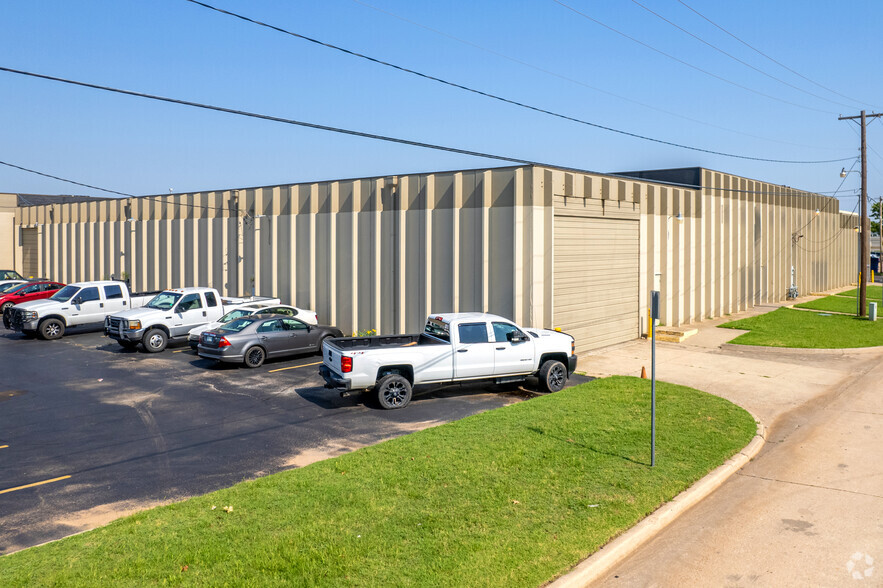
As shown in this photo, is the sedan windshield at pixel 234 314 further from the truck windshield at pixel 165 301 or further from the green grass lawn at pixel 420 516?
the green grass lawn at pixel 420 516

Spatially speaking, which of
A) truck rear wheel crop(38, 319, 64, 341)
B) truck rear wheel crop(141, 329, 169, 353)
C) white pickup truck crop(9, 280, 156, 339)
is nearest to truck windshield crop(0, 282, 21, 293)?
white pickup truck crop(9, 280, 156, 339)

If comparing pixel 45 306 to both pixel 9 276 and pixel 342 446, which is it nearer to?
pixel 9 276

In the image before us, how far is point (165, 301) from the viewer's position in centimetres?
2330

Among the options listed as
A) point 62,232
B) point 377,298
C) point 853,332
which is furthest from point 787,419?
point 62,232

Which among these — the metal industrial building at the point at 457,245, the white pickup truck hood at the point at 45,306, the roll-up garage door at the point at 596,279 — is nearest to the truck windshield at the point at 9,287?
the metal industrial building at the point at 457,245

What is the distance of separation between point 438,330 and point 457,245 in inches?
244

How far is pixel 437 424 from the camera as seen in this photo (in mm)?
13414

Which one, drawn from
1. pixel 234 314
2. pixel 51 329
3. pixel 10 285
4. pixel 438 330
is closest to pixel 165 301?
pixel 234 314

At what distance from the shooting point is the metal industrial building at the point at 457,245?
20766mm

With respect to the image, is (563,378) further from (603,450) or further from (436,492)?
(436,492)

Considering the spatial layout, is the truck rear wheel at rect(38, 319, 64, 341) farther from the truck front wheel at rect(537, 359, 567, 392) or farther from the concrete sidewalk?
the concrete sidewalk

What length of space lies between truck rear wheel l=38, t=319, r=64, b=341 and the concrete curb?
76.6 ft

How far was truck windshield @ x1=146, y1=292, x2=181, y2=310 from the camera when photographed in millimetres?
22984

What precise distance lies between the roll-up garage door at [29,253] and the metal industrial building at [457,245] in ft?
9.39
